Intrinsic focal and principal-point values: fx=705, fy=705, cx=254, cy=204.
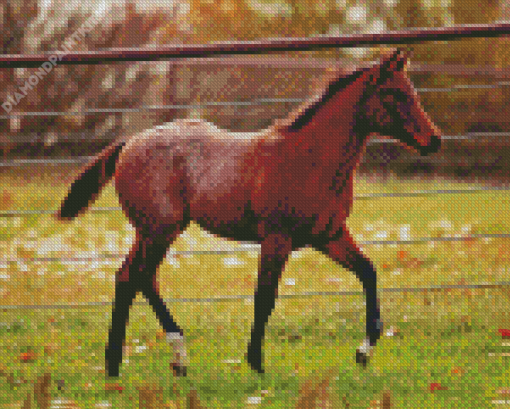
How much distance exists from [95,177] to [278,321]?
4.07 feet

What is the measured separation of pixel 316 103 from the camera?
8.51 ft

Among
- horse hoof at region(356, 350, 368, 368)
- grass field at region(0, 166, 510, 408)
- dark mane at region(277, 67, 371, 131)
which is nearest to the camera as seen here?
dark mane at region(277, 67, 371, 131)

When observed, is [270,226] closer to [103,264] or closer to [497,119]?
[103,264]

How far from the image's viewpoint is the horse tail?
110 inches

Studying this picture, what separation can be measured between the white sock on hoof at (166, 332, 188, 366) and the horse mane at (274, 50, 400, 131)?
96cm

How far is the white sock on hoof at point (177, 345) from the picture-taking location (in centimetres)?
291

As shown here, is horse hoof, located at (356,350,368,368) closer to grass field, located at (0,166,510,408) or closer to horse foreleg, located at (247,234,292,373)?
grass field, located at (0,166,510,408)

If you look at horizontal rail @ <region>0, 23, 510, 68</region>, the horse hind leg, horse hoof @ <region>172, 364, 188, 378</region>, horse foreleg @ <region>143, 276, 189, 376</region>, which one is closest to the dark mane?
horizontal rail @ <region>0, 23, 510, 68</region>

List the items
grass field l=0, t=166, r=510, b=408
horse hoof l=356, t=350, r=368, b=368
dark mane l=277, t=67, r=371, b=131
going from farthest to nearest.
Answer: horse hoof l=356, t=350, r=368, b=368
grass field l=0, t=166, r=510, b=408
dark mane l=277, t=67, r=371, b=131

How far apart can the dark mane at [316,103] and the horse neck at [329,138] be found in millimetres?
13

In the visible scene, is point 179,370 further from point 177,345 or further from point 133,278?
point 133,278

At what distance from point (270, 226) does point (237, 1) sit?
6.58m

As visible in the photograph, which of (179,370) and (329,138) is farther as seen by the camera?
(179,370)

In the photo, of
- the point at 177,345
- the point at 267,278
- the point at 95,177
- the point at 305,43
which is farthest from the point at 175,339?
the point at 305,43
